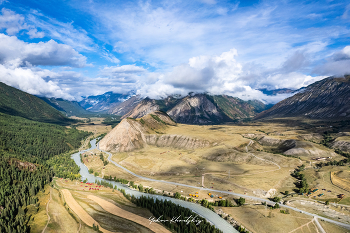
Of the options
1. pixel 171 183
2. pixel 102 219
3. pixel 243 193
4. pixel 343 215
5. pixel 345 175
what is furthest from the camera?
pixel 171 183

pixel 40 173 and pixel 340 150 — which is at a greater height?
pixel 340 150

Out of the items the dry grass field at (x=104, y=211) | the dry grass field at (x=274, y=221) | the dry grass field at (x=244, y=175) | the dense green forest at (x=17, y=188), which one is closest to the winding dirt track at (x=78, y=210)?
the dry grass field at (x=104, y=211)

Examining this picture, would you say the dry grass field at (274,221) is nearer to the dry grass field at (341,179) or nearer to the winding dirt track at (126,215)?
the winding dirt track at (126,215)

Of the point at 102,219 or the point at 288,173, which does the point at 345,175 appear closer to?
the point at 288,173

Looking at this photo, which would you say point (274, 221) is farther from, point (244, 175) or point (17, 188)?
point (17, 188)

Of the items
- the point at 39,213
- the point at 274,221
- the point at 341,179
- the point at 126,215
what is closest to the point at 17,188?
the point at 39,213

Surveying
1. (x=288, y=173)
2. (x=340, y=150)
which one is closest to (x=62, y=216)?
(x=288, y=173)

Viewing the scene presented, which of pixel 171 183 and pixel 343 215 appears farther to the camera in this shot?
pixel 171 183
